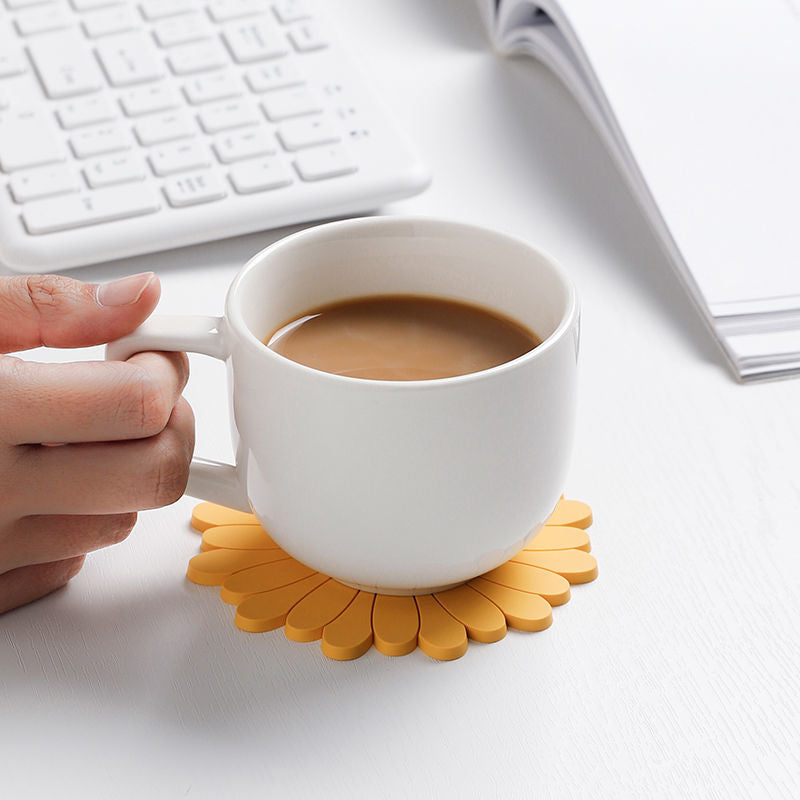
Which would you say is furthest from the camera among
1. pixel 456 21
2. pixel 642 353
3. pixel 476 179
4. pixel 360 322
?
pixel 456 21

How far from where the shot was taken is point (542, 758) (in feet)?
1.35

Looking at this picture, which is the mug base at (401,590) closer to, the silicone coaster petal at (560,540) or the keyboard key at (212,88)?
the silicone coaster petal at (560,540)

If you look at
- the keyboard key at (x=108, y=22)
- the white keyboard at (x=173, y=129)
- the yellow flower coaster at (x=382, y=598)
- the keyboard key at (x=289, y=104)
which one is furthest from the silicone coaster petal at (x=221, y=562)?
the keyboard key at (x=108, y=22)

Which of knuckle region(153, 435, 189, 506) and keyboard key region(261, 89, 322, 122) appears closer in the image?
knuckle region(153, 435, 189, 506)

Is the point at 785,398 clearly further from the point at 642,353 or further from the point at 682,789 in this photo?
the point at 682,789

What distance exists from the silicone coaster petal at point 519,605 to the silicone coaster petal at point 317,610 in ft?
0.18

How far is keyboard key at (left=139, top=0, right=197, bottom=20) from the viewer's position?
0.85 meters

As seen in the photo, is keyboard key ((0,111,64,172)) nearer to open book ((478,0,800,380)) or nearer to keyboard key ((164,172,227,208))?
keyboard key ((164,172,227,208))

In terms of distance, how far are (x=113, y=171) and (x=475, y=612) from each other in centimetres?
40

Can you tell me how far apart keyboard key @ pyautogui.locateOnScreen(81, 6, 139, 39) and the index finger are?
1.51ft

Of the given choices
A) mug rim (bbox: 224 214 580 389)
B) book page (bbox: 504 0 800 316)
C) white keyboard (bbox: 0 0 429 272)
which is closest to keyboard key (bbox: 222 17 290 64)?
white keyboard (bbox: 0 0 429 272)

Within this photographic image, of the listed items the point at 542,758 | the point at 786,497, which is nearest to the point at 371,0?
the point at 786,497

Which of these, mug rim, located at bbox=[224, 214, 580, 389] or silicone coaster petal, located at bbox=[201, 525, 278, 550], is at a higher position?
mug rim, located at bbox=[224, 214, 580, 389]

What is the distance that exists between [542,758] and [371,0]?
0.80 meters
